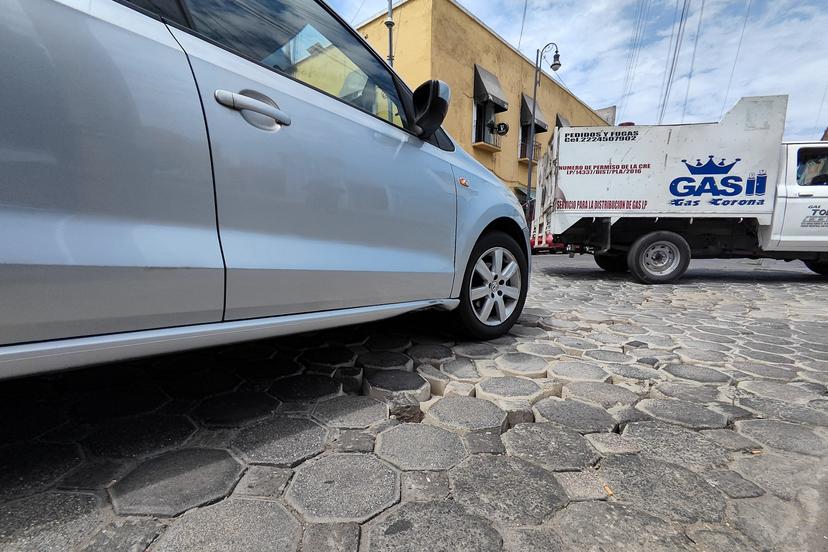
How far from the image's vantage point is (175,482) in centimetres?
108

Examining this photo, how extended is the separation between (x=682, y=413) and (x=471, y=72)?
12.3 m

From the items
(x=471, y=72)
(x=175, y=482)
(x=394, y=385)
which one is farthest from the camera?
(x=471, y=72)

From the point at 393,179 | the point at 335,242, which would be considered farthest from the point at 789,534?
the point at 393,179

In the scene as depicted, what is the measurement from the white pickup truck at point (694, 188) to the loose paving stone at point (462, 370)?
439 cm

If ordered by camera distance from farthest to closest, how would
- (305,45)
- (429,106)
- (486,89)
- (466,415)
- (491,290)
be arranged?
(486,89) < (491,290) < (429,106) < (305,45) < (466,415)

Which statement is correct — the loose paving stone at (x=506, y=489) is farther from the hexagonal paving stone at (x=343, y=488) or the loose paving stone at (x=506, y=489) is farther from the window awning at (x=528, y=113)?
the window awning at (x=528, y=113)

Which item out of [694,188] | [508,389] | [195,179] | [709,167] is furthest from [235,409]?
[709,167]

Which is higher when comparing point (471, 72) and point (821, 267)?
point (471, 72)

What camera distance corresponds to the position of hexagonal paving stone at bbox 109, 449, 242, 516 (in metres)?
0.99

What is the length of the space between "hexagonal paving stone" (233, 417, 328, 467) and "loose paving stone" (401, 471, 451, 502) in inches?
12.4

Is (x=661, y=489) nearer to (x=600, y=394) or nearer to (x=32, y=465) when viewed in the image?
(x=600, y=394)

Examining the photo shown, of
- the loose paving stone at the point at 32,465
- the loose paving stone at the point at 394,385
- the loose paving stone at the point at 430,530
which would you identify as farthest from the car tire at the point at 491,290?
the loose paving stone at the point at 32,465

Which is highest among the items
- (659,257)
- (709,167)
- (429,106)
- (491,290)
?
(709,167)

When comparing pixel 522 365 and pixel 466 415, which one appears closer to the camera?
pixel 466 415
